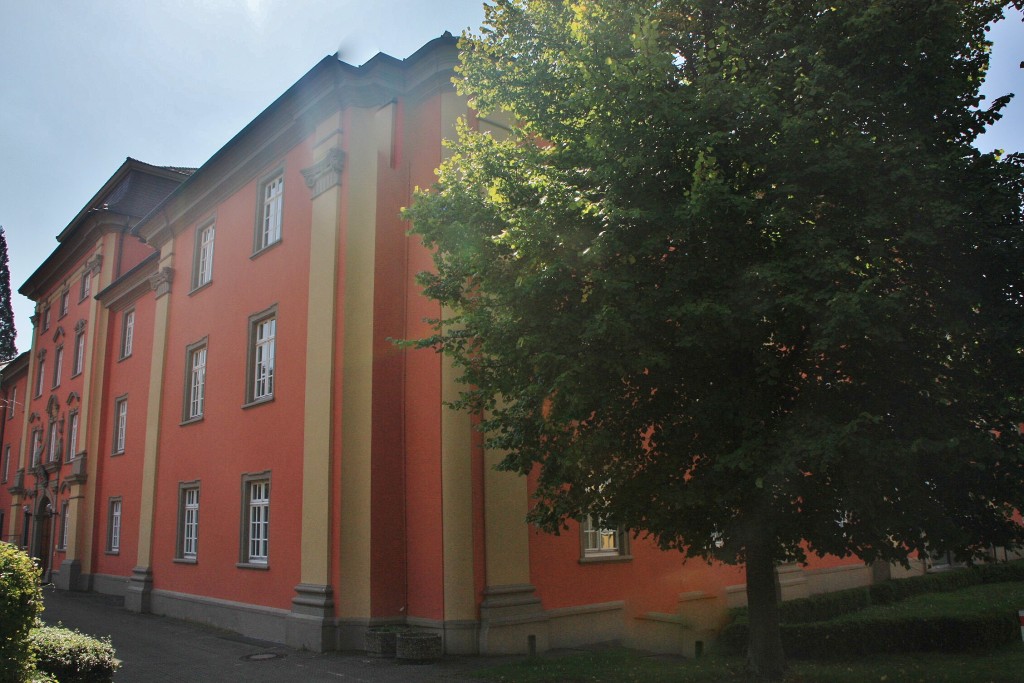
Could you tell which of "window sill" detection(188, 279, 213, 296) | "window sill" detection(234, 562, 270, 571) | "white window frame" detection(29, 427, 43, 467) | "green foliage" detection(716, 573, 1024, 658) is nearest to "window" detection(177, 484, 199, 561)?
"window sill" detection(234, 562, 270, 571)

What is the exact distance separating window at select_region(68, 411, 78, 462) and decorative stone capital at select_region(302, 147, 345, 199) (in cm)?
1870

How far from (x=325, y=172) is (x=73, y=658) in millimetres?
9297

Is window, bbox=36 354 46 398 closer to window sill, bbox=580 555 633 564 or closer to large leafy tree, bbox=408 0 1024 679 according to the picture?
window sill, bbox=580 555 633 564

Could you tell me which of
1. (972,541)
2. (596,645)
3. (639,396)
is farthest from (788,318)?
(596,645)

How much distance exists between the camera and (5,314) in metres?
44.6

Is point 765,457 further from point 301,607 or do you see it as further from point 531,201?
point 301,607

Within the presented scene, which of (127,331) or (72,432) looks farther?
(72,432)

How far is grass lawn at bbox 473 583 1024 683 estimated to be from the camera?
9.49 m

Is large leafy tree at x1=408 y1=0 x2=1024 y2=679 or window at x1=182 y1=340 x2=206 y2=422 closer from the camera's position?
large leafy tree at x1=408 y1=0 x2=1024 y2=679

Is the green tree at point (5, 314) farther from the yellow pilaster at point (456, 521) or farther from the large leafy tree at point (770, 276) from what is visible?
the large leafy tree at point (770, 276)

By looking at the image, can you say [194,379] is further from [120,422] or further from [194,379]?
[120,422]

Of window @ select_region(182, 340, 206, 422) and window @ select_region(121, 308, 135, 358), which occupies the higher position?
window @ select_region(121, 308, 135, 358)

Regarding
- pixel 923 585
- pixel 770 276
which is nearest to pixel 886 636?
pixel 770 276

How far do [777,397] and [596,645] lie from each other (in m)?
6.76
